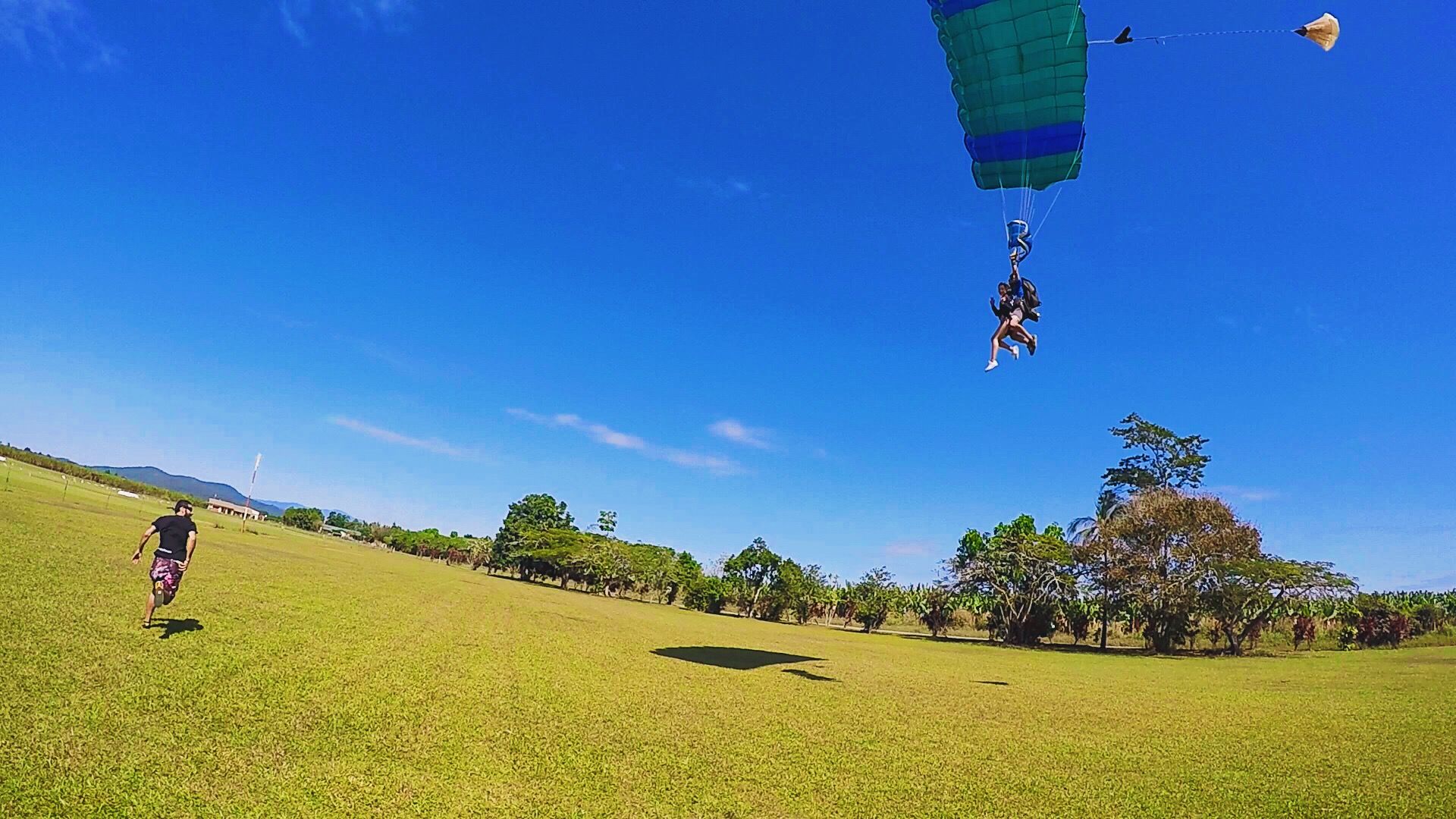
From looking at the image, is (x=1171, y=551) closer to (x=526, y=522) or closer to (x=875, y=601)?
(x=875, y=601)

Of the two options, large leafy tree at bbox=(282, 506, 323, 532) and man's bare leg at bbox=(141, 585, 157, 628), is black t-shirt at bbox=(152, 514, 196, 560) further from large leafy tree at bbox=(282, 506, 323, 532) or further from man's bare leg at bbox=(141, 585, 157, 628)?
large leafy tree at bbox=(282, 506, 323, 532)

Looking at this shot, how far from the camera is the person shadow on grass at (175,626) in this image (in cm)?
908

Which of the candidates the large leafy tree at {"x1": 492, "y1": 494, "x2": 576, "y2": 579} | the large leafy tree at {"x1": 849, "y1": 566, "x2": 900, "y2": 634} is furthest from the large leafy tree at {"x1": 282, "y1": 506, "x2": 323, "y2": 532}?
the large leafy tree at {"x1": 849, "y1": 566, "x2": 900, "y2": 634}

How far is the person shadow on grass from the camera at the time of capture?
9.08 metres

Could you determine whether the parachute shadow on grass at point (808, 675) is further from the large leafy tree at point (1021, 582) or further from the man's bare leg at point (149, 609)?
the large leafy tree at point (1021, 582)

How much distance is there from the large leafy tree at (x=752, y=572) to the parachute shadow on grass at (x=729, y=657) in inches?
1298

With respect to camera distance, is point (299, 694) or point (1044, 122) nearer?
point (299, 694)

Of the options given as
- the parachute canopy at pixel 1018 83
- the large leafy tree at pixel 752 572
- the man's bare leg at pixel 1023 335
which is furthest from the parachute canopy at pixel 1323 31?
the large leafy tree at pixel 752 572

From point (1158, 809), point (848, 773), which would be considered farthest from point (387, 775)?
point (1158, 809)

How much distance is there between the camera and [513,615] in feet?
65.3

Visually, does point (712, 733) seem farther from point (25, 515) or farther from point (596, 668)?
point (25, 515)

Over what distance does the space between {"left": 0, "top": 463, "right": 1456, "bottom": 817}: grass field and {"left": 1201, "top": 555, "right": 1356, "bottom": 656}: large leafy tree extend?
47.7ft

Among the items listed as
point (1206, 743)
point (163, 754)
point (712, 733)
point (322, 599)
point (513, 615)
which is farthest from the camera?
point (513, 615)

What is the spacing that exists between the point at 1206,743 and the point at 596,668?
876 centimetres
